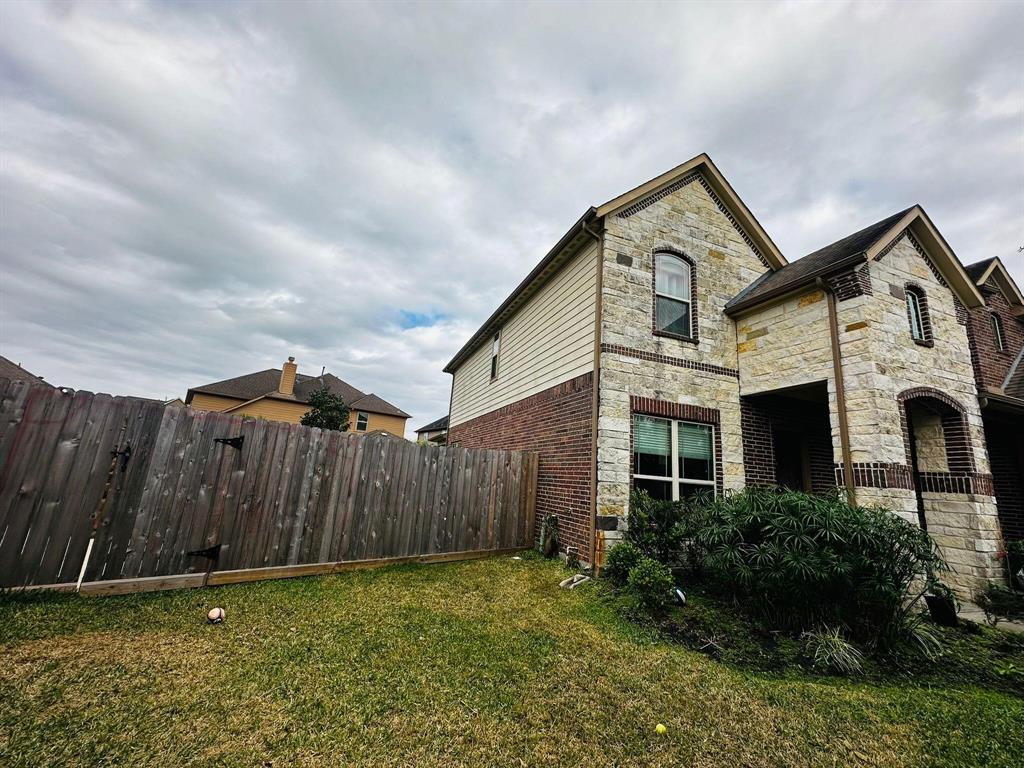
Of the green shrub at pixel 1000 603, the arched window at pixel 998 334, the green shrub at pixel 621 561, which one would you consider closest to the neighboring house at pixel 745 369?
the green shrub at pixel 1000 603

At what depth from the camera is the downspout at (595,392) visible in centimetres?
621

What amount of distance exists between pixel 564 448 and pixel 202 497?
5.66 m

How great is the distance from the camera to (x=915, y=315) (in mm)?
7449

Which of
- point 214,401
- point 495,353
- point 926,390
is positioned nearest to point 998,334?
→ point 926,390

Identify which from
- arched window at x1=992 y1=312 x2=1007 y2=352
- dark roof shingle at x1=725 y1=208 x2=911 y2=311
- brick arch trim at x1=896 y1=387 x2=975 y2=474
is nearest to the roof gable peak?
Result: dark roof shingle at x1=725 y1=208 x2=911 y2=311

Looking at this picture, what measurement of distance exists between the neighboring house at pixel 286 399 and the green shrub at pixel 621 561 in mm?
28005

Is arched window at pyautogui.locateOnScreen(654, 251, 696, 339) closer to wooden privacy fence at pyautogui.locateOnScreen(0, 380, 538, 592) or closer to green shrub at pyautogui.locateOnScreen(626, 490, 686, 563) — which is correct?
green shrub at pyautogui.locateOnScreen(626, 490, 686, 563)

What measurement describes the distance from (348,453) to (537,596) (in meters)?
3.59

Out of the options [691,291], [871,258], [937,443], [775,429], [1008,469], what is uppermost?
[871,258]

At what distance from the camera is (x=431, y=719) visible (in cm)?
266

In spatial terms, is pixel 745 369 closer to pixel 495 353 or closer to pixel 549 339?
pixel 549 339

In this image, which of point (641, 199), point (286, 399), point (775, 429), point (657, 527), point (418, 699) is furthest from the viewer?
point (286, 399)

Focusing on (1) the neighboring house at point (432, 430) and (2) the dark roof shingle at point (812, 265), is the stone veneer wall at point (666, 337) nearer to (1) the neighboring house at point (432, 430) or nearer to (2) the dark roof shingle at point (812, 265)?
(2) the dark roof shingle at point (812, 265)

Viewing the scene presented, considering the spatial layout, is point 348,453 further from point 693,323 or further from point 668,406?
point 693,323
